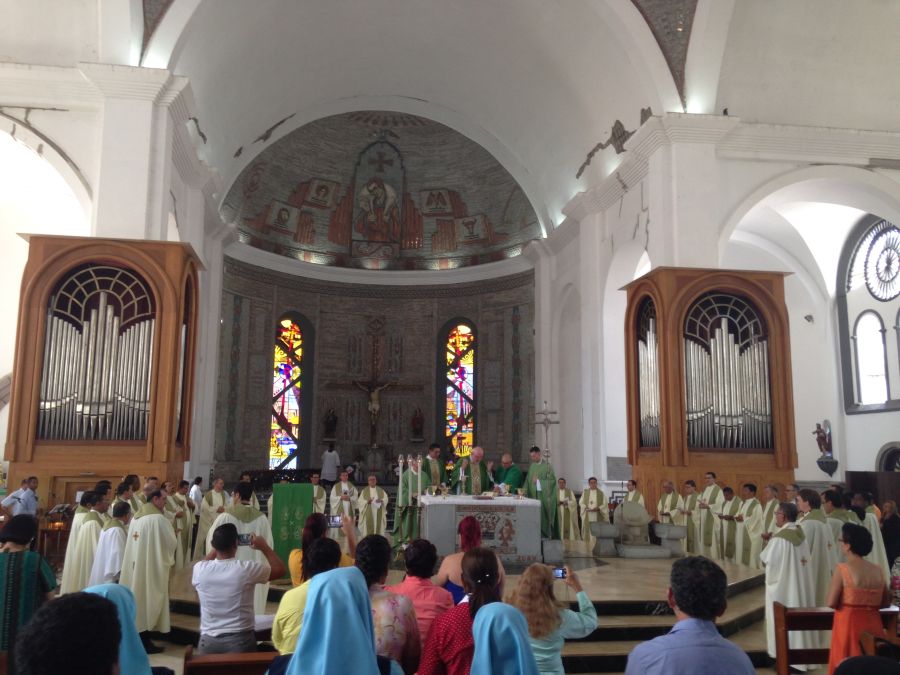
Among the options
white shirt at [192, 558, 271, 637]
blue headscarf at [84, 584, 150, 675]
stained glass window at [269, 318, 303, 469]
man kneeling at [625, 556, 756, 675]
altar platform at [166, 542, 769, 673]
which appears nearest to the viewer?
man kneeling at [625, 556, 756, 675]

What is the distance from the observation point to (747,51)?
1331 cm

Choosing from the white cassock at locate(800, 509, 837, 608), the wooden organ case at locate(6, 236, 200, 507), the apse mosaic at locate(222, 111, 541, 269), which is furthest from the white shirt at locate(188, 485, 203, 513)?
the apse mosaic at locate(222, 111, 541, 269)

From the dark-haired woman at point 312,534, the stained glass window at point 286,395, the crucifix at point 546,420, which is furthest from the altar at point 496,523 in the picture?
the stained glass window at point 286,395

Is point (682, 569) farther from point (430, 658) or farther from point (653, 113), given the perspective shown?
point (653, 113)

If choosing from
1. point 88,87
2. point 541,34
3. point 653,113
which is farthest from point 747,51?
point 88,87

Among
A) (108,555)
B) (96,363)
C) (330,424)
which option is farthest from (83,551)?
(330,424)

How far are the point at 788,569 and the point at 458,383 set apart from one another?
16153 millimetres

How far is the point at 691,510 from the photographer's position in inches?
438

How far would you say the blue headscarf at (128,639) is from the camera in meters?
3.41

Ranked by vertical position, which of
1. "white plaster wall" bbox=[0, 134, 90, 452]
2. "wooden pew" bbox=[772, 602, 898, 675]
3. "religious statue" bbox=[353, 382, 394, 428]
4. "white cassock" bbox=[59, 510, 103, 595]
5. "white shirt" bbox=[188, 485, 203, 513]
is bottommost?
"wooden pew" bbox=[772, 602, 898, 675]

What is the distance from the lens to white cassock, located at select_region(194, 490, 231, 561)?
10914 mm

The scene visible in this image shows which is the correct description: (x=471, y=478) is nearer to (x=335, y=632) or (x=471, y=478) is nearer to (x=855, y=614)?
(x=855, y=614)

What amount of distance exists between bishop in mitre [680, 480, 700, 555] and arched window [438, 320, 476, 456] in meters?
11.0

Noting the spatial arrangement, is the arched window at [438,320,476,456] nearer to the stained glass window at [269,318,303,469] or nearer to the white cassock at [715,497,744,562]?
the stained glass window at [269,318,303,469]
